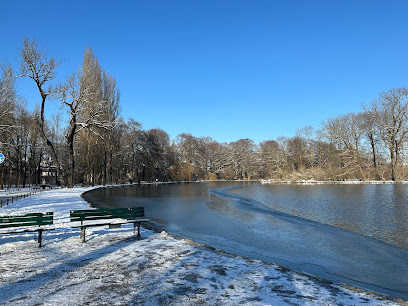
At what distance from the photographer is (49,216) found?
23.3ft

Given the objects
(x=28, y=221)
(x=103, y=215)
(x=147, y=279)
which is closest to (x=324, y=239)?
(x=147, y=279)

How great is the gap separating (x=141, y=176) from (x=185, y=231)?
55.2 m

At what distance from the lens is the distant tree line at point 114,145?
27750 millimetres

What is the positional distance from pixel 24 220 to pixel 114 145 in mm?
44747

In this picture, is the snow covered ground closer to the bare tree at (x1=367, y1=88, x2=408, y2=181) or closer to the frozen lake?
the frozen lake

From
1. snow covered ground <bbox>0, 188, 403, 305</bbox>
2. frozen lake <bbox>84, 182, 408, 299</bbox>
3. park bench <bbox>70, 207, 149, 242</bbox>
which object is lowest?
frozen lake <bbox>84, 182, 408, 299</bbox>

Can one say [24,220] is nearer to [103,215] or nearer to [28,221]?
[28,221]

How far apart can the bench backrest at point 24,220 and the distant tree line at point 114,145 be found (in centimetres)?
1878

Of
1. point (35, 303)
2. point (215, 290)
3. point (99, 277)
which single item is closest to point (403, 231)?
point (215, 290)

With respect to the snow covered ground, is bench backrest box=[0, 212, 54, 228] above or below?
above

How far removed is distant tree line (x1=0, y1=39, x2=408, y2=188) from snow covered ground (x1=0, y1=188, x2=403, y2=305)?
2039cm

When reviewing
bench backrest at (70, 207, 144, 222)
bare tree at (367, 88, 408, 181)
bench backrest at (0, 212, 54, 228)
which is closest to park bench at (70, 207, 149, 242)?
bench backrest at (70, 207, 144, 222)

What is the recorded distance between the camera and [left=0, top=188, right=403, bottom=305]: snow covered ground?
3.73 metres

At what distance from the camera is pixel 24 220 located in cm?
664
